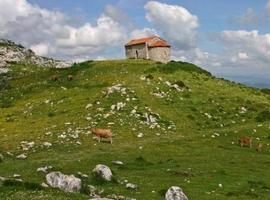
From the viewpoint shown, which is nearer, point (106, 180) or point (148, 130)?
point (106, 180)

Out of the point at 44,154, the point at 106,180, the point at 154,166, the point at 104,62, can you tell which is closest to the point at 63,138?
the point at 44,154

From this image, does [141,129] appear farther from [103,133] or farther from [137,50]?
[137,50]

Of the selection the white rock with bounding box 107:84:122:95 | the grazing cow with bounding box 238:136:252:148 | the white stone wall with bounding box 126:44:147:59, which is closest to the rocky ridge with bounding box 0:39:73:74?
the white stone wall with bounding box 126:44:147:59

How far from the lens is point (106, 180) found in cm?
3108

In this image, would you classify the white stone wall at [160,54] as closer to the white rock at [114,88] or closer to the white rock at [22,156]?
the white rock at [114,88]

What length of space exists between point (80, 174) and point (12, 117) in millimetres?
25645

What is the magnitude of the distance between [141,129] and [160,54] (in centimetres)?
4336

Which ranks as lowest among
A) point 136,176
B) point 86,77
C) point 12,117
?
point 136,176

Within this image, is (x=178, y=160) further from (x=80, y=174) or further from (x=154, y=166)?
(x=80, y=174)

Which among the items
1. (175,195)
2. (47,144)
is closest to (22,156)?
(47,144)

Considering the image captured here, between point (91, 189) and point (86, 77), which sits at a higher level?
point (86, 77)

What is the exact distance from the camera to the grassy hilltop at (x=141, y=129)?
3234 cm

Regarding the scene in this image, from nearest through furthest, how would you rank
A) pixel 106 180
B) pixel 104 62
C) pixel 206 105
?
pixel 106 180
pixel 206 105
pixel 104 62

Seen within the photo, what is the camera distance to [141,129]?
49.5 metres
